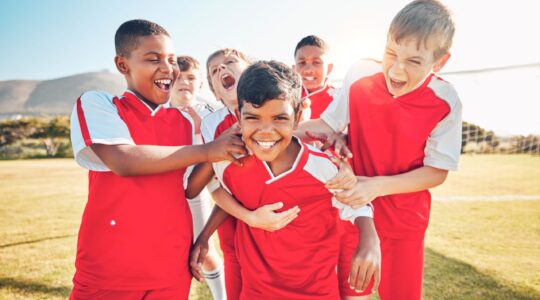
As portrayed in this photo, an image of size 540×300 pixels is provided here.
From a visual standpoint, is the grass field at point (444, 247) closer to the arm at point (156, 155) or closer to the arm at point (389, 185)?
the arm at point (389, 185)

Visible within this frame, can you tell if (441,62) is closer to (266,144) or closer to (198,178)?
(266,144)

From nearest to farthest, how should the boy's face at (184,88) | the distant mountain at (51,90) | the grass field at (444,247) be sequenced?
the grass field at (444,247) < the boy's face at (184,88) < the distant mountain at (51,90)

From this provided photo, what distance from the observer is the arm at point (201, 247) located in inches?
68.1

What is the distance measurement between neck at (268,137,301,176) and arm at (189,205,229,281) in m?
0.50

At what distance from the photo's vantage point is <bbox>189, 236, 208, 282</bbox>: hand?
1.73 m

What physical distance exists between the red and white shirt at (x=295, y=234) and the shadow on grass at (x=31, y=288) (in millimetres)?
2356

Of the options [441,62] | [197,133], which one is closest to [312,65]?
[197,133]

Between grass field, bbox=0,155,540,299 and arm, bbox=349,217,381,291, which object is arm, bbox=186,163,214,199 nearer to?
arm, bbox=349,217,381,291

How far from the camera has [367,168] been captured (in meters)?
1.89

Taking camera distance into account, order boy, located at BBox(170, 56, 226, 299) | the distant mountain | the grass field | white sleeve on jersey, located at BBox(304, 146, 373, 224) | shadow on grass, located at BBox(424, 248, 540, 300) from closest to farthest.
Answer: white sleeve on jersey, located at BBox(304, 146, 373, 224)
boy, located at BBox(170, 56, 226, 299)
shadow on grass, located at BBox(424, 248, 540, 300)
the grass field
the distant mountain

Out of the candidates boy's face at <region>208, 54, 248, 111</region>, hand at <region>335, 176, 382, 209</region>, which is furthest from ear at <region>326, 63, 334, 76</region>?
hand at <region>335, 176, 382, 209</region>

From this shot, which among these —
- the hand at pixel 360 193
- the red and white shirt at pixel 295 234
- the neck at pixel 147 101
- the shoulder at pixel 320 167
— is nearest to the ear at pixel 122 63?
the neck at pixel 147 101

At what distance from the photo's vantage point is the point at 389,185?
5.63ft

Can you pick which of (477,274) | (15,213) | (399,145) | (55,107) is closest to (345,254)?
(399,145)
